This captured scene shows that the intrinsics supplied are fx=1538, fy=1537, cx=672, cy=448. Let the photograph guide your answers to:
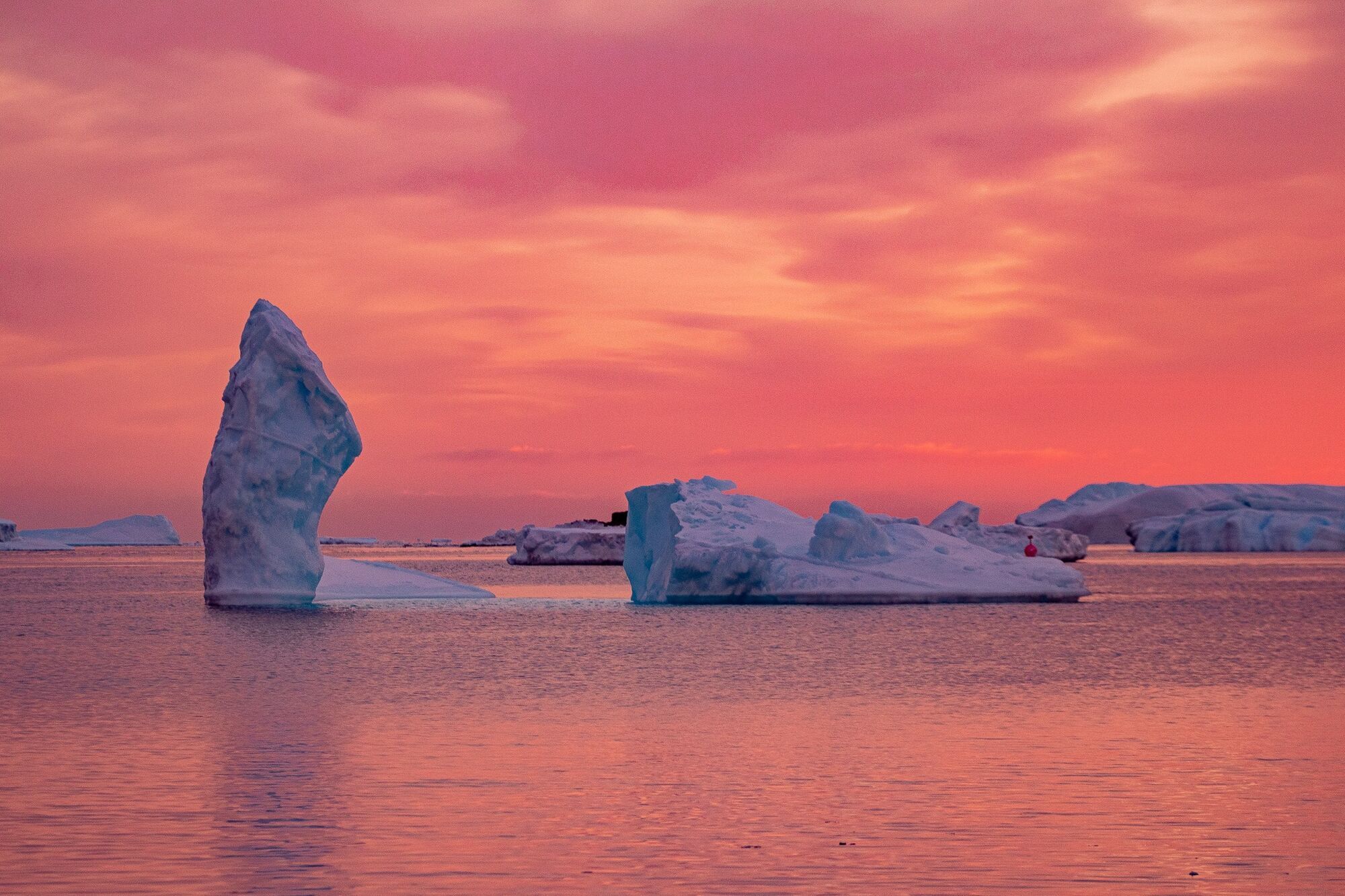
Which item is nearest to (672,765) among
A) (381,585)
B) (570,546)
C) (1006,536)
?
(381,585)

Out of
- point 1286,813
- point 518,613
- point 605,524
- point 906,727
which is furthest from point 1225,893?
point 605,524

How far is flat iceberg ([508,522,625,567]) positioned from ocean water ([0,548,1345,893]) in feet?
229

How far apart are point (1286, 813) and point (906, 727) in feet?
20.4

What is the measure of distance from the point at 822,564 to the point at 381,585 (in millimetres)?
16214

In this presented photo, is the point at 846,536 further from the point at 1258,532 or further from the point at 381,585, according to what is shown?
the point at 1258,532


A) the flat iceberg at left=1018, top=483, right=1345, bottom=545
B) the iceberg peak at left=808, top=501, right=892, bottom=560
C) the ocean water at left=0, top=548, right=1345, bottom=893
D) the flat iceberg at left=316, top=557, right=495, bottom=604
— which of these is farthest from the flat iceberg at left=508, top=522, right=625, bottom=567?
the flat iceberg at left=1018, top=483, right=1345, bottom=545

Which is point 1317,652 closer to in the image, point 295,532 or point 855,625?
point 855,625

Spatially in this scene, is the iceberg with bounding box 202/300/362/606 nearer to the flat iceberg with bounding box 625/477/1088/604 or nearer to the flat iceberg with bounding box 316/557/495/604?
the flat iceberg with bounding box 316/557/495/604

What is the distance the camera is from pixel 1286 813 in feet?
39.3

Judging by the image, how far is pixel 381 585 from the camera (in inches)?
1993

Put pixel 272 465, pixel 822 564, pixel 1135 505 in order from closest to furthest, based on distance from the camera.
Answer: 1. pixel 272 465
2. pixel 822 564
3. pixel 1135 505

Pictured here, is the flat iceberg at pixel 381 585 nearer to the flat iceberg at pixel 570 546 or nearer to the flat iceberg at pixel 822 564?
the flat iceberg at pixel 822 564

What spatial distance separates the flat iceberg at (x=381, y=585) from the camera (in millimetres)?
48906

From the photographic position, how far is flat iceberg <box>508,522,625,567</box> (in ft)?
342
